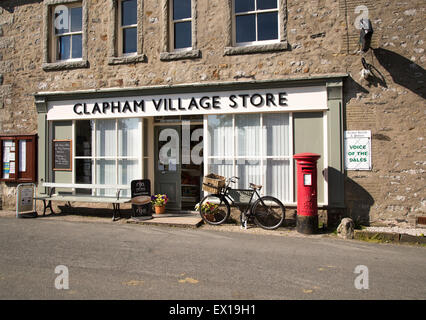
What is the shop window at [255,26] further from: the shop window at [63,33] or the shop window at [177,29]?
the shop window at [63,33]

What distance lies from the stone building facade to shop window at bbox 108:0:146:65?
43 millimetres

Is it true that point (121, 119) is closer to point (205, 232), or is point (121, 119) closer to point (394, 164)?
point (205, 232)

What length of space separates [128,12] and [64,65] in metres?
2.40

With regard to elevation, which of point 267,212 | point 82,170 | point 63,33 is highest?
point 63,33

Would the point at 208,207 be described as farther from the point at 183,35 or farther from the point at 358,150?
the point at 183,35

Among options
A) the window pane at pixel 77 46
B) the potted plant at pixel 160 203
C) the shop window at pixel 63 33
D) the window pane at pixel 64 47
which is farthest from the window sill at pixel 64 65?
the potted plant at pixel 160 203

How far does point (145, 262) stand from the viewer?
16.5 ft

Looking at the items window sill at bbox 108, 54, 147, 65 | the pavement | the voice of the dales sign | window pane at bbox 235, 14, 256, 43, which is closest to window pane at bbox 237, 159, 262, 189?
the pavement

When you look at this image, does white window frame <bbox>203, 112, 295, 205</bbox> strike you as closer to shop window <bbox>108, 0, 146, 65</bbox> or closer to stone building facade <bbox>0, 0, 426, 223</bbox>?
stone building facade <bbox>0, 0, 426, 223</bbox>

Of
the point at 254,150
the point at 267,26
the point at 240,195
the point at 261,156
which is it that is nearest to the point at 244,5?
the point at 267,26

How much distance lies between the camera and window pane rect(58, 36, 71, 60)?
9.76m

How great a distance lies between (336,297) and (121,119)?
724 cm

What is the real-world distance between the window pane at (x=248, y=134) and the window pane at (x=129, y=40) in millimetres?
3696

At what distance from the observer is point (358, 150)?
7414mm
